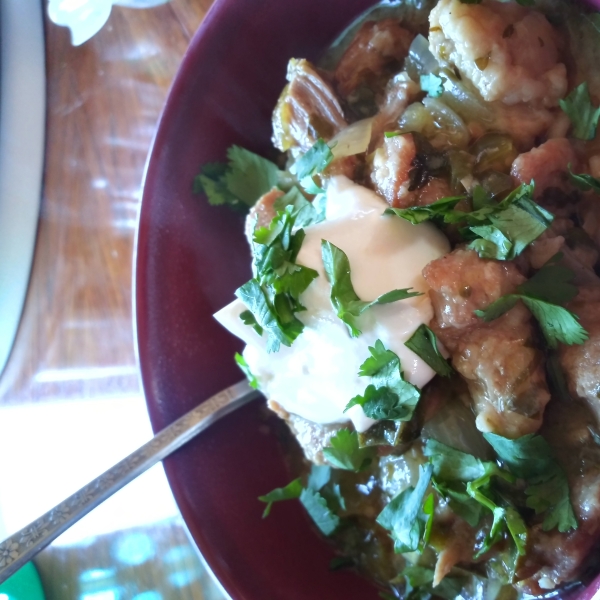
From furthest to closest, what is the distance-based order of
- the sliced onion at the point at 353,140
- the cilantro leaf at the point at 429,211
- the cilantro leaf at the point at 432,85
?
the sliced onion at the point at 353,140, the cilantro leaf at the point at 432,85, the cilantro leaf at the point at 429,211

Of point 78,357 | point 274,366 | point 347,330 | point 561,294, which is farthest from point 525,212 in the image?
point 78,357

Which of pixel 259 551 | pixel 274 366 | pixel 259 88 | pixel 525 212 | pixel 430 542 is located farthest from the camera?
pixel 259 88

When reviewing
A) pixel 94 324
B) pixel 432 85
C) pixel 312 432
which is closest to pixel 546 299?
pixel 432 85

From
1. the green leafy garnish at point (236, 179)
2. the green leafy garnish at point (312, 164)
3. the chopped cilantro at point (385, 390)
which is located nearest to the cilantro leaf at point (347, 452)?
the chopped cilantro at point (385, 390)

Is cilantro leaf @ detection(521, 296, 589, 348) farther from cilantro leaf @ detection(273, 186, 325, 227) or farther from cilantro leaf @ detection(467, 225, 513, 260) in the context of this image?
cilantro leaf @ detection(273, 186, 325, 227)

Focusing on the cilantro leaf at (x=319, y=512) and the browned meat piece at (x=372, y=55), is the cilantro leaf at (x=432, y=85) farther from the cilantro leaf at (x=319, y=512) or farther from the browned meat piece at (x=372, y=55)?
the cilantro leaf at (x=319, y=512)

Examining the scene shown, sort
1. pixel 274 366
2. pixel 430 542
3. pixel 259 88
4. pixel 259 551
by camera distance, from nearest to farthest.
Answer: pixel 430 542, pixel 274 366, pixel 259 551, pixel 259 88

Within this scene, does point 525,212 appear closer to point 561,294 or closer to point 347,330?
point 561,294

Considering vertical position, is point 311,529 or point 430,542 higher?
point 430,542
